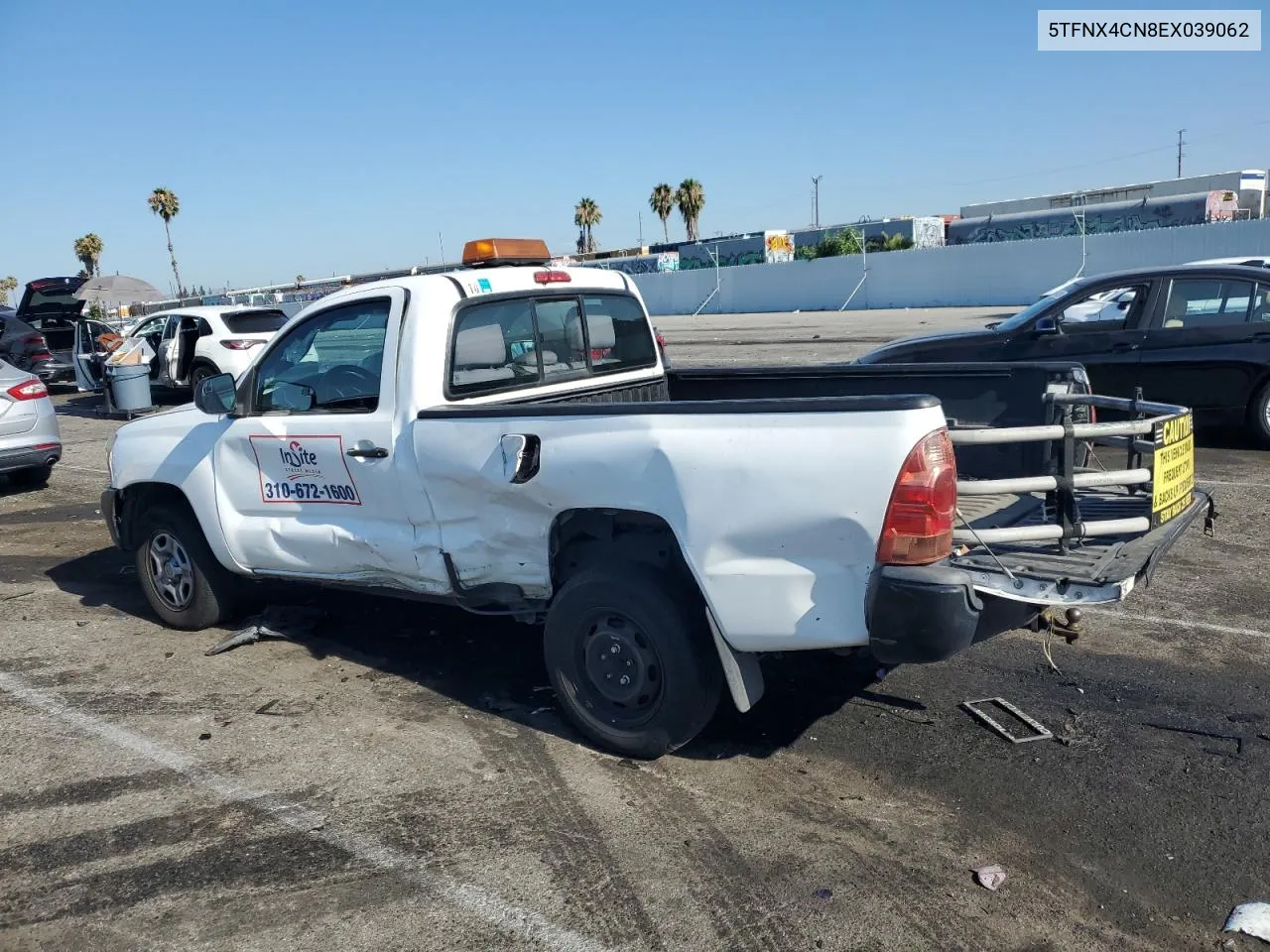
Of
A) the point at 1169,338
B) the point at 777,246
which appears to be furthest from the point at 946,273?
the point at 1169,338

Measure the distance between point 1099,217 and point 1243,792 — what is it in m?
49.9

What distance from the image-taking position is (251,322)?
57.0 feet

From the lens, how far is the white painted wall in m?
28.2

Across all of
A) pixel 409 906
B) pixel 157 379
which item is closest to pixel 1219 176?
pixel 157 379

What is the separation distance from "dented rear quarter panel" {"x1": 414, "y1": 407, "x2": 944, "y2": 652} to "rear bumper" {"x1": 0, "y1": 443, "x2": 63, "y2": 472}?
8088 millimetres

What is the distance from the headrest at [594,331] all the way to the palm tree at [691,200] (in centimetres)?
7536

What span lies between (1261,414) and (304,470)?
27.2ft

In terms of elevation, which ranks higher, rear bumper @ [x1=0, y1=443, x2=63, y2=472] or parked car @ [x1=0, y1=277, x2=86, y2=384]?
parked car @ [x1=0, y1=277, x2=86, y2=384]

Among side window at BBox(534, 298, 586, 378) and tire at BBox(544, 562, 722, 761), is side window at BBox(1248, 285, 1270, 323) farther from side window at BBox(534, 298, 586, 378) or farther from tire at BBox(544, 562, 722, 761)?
tire at BBox(544, 562, 722, 761)

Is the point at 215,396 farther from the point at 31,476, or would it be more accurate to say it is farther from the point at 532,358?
the point at 31,476

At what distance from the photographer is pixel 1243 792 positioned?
3.81 m

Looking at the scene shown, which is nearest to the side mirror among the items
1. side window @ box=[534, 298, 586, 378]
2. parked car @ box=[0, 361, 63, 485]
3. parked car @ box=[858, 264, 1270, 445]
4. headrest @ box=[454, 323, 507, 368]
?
headrest @ box=[454, 323, 507, 368]

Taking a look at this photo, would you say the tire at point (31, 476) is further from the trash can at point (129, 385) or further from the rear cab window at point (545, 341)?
the rear cab window at point (545, 341)

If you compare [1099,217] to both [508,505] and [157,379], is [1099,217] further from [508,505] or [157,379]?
[508,505]
